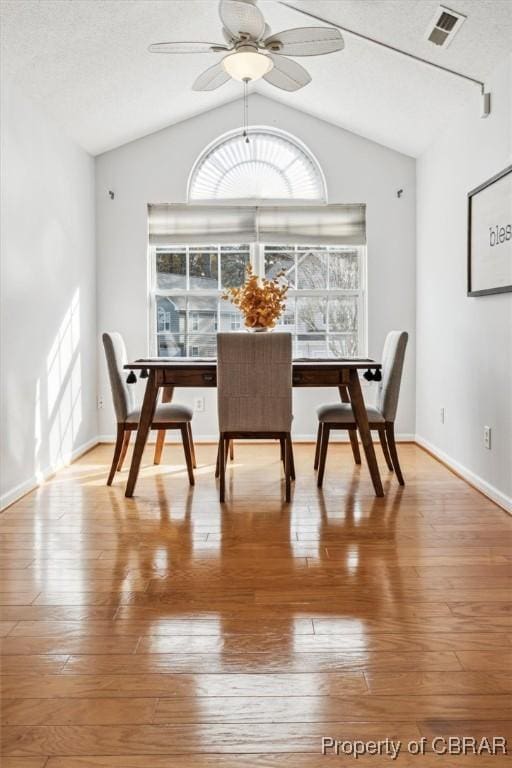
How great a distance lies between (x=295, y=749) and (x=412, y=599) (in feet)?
3.19

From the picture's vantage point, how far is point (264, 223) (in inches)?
232

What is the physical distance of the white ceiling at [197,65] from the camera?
3502 mm

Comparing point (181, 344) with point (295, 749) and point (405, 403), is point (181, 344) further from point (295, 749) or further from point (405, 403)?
point (295, 749)

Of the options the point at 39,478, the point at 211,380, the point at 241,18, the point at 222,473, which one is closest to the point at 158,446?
the point at 39,478

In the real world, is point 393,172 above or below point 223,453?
above

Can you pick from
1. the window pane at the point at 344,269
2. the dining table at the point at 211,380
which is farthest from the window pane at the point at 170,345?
the dining table at the point at 211,380

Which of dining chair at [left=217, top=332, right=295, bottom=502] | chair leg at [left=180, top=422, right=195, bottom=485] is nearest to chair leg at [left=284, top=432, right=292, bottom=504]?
dining chair at [left=217, top=332, right=295, bottom=502]

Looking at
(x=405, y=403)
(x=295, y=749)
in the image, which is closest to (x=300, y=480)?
(x=405, y=403)

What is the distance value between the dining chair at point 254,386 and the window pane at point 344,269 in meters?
2.34

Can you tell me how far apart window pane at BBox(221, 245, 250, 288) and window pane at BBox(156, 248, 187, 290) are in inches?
13.5

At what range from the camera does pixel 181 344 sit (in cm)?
600

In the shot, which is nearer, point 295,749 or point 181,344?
point 295,749

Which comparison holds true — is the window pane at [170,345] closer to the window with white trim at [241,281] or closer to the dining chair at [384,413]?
the window with white trim at [241,281]

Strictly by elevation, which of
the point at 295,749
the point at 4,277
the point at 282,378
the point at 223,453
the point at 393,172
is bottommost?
the point at 295,749
